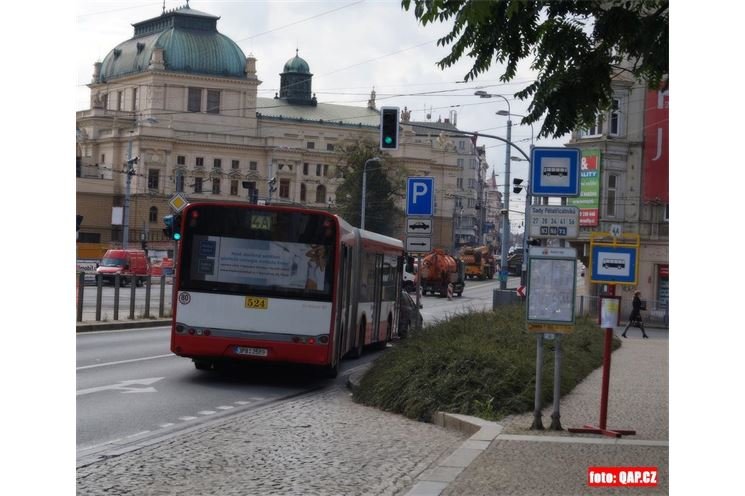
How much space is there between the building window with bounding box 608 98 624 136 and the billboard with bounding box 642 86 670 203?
2.11 feet

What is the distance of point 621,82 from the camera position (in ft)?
34.4

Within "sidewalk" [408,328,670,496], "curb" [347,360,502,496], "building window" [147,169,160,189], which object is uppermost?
"building window" [147,169,160,189]

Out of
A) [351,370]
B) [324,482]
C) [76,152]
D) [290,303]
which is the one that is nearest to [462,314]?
[351,370]

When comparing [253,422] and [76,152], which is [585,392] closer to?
[253,422]

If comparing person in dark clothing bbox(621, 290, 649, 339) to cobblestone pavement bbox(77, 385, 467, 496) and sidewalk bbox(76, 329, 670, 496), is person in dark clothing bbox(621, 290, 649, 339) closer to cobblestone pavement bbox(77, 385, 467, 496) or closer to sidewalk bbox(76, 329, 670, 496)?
sidewalk bbox(76, 329, 670, 496)

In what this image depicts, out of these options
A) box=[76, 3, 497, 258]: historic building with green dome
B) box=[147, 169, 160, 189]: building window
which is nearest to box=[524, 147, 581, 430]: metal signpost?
box=[76, 3, 497, 258]: historic building with green dome

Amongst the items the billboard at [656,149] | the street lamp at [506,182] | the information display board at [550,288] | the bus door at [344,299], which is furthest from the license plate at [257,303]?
the billboard at [656,149]

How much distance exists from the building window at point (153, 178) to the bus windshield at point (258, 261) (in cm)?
565

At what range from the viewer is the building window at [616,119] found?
10531 millimetres

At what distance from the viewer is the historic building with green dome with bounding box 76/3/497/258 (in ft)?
30.6

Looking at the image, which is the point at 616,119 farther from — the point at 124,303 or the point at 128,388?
the point at 124,303

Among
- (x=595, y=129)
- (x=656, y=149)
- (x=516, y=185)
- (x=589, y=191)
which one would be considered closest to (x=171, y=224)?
(x=516, y=185)

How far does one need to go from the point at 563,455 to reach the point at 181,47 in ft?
13.4

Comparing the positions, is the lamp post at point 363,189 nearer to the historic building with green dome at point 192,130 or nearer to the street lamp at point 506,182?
the historic building with green dome at point 192,130
